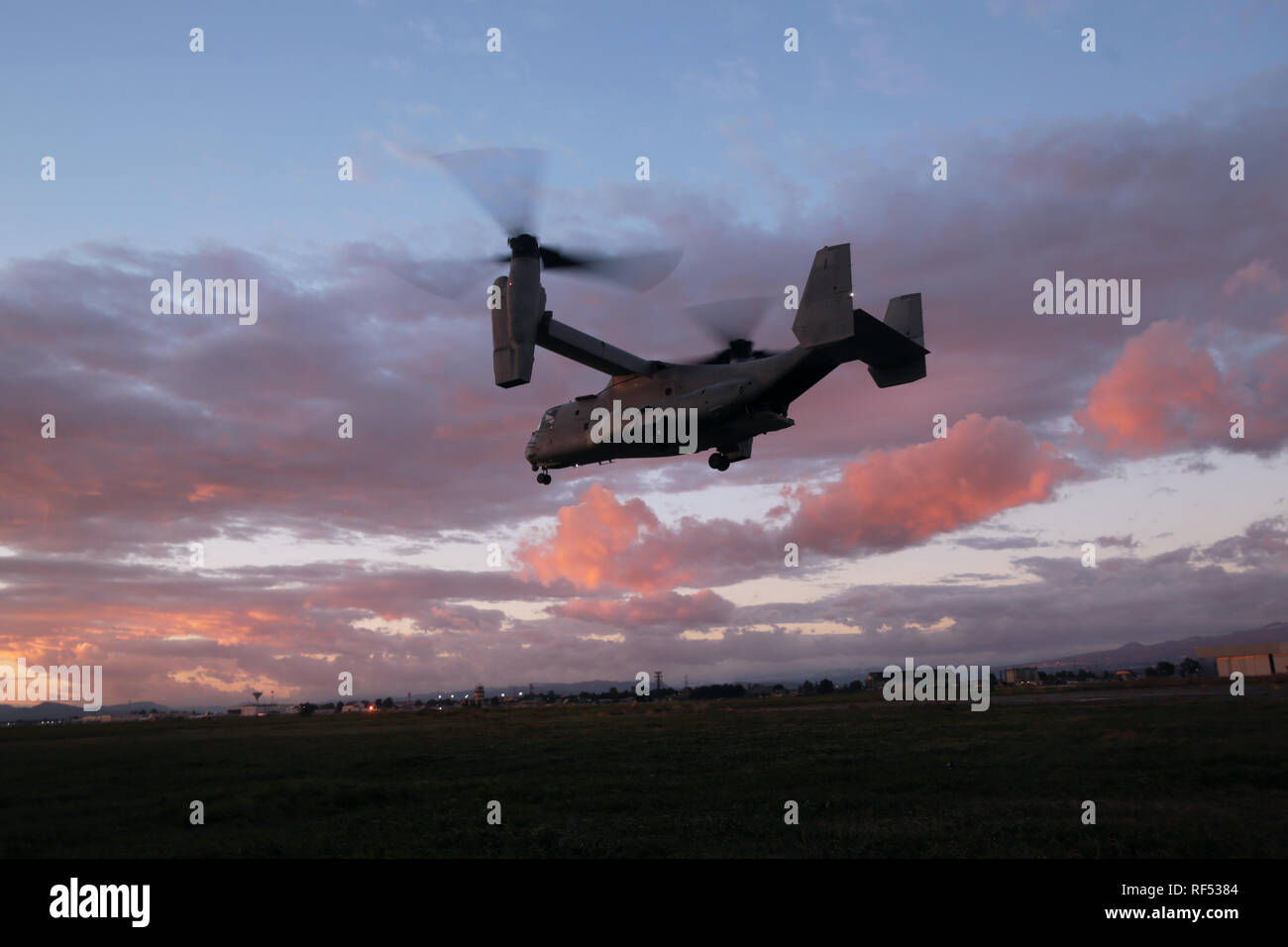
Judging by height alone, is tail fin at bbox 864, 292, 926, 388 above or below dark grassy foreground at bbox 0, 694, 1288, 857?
above

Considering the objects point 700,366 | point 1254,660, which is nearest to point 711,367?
point 700,366

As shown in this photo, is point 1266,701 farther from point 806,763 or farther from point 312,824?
point 312,824

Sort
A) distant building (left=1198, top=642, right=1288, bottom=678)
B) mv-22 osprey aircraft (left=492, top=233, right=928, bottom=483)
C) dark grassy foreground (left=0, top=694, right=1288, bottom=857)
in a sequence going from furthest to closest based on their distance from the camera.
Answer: distant building (left=1198, top=642, right=1288, bottom=678) < mv-22 osprey aircraft (left=492, top=233, right=928, bottom=483) < dark grassy foreground (left=0, top=694, right=1288, bottom=857)

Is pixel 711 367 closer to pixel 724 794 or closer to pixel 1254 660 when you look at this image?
pixel 724 794

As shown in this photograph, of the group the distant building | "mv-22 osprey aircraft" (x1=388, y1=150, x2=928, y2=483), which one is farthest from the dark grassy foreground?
the distant building

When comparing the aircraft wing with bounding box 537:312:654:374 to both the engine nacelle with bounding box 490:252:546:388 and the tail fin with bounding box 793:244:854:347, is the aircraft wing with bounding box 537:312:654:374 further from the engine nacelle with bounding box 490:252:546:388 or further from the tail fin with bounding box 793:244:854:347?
the tail fin with bounding box 793:244:854:347
